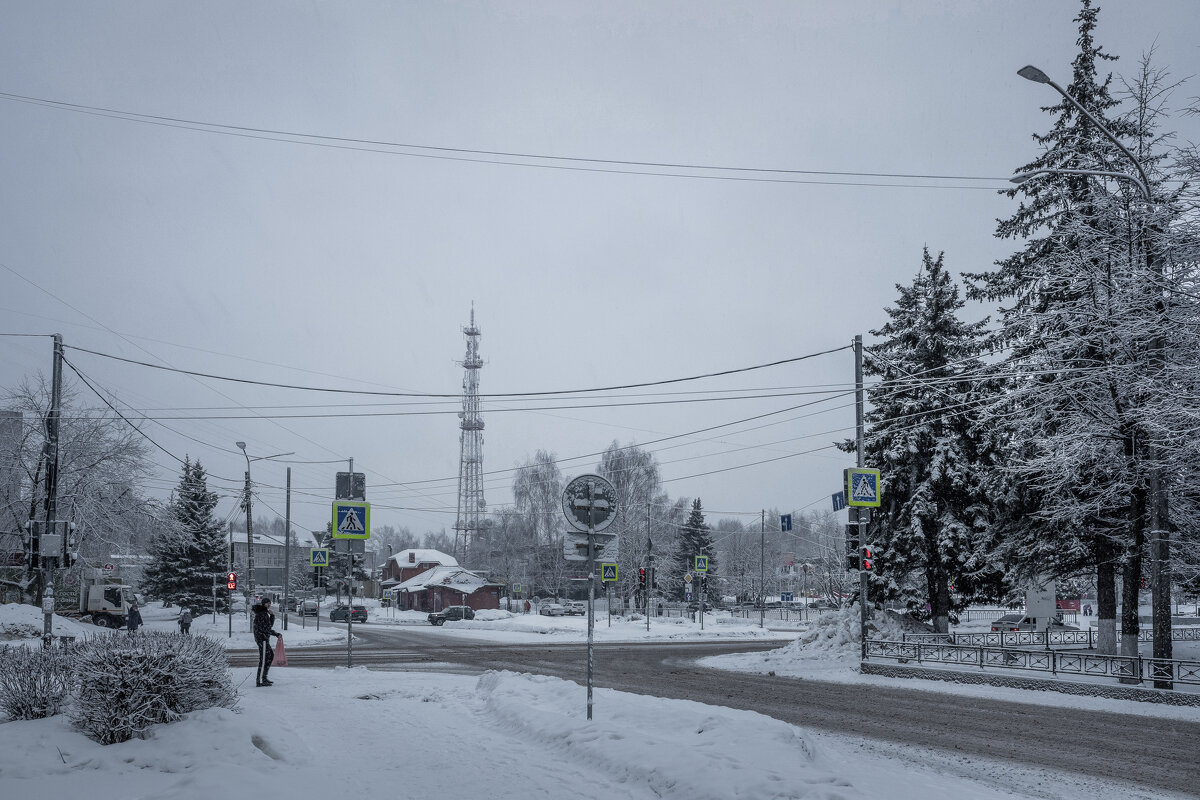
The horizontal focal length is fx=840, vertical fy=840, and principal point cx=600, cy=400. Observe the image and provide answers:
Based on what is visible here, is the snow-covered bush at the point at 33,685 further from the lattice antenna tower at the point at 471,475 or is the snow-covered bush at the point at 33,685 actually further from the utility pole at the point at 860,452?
the lattice antenna tower at the point at 471,475

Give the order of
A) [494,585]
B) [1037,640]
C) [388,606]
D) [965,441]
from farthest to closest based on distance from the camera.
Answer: [388,606], [494,585], [1037,640], [965,441]

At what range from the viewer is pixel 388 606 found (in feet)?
290

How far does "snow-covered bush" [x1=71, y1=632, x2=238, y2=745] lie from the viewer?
28.2 feet

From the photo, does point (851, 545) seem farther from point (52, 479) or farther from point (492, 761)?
point (52, 479)

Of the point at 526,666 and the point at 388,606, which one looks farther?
the point at 388,606

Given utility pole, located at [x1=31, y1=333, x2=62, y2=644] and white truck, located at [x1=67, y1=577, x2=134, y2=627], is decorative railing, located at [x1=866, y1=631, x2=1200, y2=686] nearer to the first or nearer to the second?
utility pole, located at [x1=31, y1=333, x2=62, y2=644]

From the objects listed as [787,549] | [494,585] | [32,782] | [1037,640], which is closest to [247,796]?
[32,782]

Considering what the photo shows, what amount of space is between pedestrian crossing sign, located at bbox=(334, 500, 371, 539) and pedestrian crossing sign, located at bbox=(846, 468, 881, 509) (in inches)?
511

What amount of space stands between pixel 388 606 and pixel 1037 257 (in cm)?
7702

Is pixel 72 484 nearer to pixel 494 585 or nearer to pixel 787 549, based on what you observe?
pixel 494 585

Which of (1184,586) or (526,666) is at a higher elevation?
(1184,586)

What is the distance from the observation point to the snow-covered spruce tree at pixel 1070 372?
64.8ft

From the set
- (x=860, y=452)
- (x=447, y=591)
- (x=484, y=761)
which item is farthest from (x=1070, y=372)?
(x=447, y=591)

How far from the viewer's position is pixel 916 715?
14953mm
